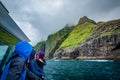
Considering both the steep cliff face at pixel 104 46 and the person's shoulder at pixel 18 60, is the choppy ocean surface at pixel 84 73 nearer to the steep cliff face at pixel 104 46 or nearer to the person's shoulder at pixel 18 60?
the person's shoulder at pixel 18 60

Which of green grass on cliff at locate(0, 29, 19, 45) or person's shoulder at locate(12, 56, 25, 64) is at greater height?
green grass on cliff at locate(0, 29, 19, 45)

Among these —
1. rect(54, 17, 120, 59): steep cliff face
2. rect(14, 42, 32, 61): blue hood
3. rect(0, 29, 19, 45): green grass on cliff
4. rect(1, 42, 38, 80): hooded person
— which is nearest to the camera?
rect(1, 42, 38, 80): hooded person

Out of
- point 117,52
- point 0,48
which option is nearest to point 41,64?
point 0,48

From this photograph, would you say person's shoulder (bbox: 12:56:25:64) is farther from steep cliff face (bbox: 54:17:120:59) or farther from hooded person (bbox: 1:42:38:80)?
steep cliff face (bbox: 54:17:120:59)

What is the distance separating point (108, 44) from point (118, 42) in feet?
35.2

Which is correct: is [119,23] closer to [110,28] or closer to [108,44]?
[110,28]

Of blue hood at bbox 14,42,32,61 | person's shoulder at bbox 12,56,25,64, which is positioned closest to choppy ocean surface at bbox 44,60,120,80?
blue hood at bbox 14,42,32,61

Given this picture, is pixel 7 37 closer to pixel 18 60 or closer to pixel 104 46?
pixel 18 60

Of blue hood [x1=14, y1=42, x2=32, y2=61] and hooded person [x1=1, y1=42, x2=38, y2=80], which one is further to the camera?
blue hood [x1=14, y1=42, x2=32, y2=61]

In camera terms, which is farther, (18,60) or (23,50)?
(23,50)

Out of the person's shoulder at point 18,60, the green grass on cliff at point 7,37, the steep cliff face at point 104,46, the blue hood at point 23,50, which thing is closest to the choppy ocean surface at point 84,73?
the green grass on cliff at point 7,37

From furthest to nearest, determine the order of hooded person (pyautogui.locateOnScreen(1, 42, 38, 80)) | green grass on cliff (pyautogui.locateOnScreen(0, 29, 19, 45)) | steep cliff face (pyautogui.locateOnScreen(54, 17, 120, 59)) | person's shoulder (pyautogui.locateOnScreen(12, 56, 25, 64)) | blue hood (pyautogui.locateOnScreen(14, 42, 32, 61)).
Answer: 1. steep cliff face (pyautogui.locateOnScreen(54, 17, 120, 59))
2. green grass on cliff (pyautogui.locateOnScreen(0, 29, 19, 45))
3. blue hood (pyautogui.locateOnScreen(14, 42, 32, 61))
4. person's shoulder (pyautogui.locateOnScreen(12, 56, 25, 64))
5. hooded person (pyautogui.locateOnScreen(1, 42, 38, 80))

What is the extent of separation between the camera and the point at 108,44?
133 m

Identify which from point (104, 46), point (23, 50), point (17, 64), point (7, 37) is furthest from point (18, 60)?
point (104, 46)
